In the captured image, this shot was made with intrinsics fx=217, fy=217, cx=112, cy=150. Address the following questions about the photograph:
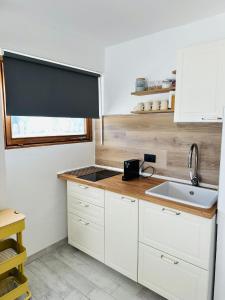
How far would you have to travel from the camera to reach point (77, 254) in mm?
2424

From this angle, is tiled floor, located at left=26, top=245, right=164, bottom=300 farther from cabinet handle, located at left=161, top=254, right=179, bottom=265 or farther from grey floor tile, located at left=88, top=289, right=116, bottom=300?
cabinet handle, located at left=161, top=254, right=179, bottom=265

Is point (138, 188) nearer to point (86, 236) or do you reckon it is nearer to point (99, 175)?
point (99, 175)

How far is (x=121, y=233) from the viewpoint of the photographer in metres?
1.96

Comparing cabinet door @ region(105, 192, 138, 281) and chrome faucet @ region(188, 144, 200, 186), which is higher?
chrome faucet @ region(188, 144, 200, 186)

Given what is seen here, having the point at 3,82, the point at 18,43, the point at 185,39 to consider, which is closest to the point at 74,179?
the point at 3,82

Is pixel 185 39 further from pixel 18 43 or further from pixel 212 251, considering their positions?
pixel 212 251

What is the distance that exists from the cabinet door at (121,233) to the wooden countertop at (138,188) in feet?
0.21

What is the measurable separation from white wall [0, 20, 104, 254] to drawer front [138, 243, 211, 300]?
1.12m

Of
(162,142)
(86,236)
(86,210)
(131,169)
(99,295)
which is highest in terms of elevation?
(162,142)

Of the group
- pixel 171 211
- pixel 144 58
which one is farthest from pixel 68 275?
pixel 144 58

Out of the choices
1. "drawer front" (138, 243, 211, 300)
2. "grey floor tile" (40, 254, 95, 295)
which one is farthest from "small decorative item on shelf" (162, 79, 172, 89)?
"grey floor tile" (40, 254, 95, 295)

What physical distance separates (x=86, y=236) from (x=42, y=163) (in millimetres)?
899

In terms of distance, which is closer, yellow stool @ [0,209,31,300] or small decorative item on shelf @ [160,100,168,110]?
yellow stool @ [0,209,31,300]

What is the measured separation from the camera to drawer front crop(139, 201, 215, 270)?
1.50 meters
